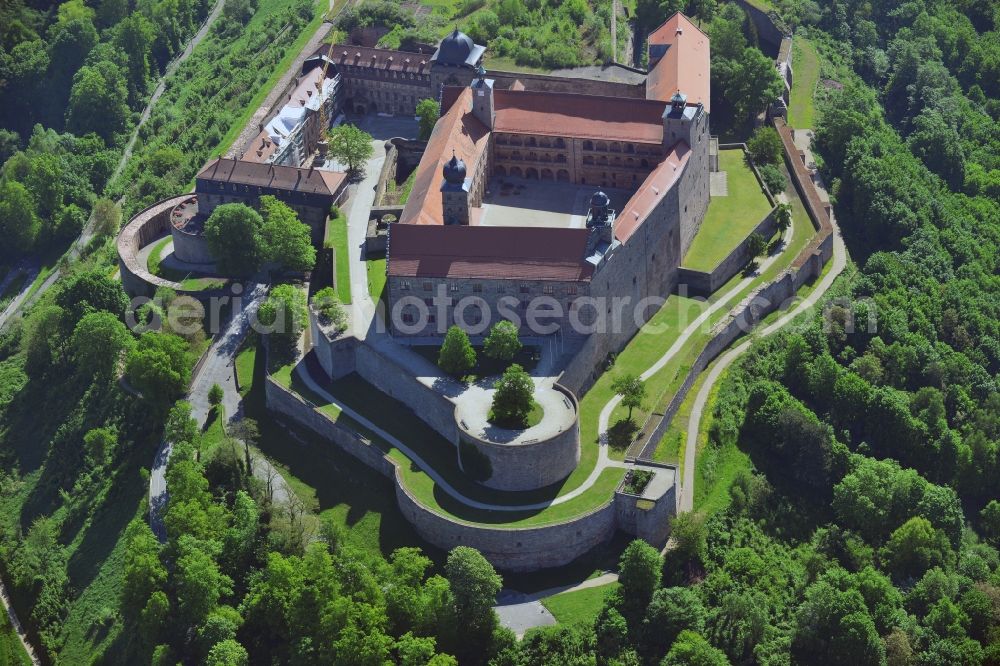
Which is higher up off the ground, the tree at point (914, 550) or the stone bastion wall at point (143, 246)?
the stone bastion wall at point (143, 246)

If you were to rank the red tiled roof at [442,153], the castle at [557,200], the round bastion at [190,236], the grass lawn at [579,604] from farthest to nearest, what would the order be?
the round bastion at [190,236] → the red tiled roof at [442,153] → the castle at [557,200] → the grass lawn at [579,604]

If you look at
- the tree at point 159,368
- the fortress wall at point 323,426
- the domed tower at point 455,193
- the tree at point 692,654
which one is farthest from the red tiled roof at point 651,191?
the tree at point 159,368

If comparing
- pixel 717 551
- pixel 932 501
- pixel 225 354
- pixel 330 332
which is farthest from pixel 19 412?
pixel 932 501

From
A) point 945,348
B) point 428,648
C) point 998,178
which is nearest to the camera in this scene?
point 428,648

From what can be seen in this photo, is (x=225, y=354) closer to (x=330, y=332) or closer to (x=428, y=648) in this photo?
(x=330, y=332)

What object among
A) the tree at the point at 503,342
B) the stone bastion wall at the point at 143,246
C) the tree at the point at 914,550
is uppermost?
the tree at the point at 503,342

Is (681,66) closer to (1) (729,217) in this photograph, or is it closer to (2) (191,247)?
(1) (729,217)

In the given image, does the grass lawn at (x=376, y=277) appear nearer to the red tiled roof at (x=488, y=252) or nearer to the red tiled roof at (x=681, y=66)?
the red tiled roof at (x=488, y=252)
